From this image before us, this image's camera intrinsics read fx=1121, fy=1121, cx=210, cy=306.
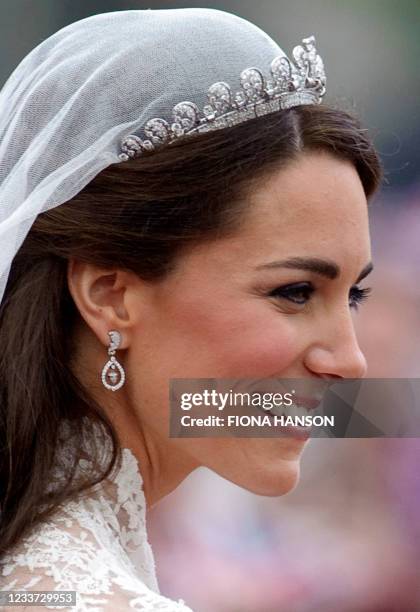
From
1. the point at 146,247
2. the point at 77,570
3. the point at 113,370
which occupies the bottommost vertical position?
the point at 77,570

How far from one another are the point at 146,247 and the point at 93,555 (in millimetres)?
328

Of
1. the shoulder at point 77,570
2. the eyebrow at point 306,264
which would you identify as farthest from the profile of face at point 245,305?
the shoulder at point 77,570

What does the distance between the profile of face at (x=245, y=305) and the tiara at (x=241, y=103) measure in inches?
Result: 3.1

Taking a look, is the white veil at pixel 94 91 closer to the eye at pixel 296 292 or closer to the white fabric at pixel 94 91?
the white fabric at pixel 94 91

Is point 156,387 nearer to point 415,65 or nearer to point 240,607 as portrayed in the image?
point 240,607

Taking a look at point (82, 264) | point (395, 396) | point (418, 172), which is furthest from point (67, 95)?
point (418, 172)

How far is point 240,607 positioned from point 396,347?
642 millimetres

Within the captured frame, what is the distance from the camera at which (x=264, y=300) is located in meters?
1.19

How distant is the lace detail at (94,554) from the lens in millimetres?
967

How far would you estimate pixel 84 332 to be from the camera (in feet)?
4.01

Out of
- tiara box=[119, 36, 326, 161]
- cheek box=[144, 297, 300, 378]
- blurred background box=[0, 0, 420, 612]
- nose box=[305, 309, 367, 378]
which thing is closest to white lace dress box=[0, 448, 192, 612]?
cheek box=[144, 297, 300, 378]

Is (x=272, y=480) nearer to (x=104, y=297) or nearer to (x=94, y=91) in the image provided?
(x=104, y=297)

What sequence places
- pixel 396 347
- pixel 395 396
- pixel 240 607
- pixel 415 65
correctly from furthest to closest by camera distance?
pixel 415 65, pixel 396 347, pixel 240 607, pixel 395 396

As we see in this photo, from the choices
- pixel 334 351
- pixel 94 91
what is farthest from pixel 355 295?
pixel 94 91
